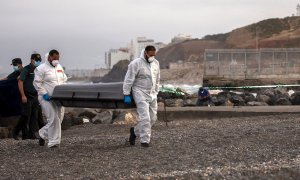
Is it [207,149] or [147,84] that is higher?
[147,84]

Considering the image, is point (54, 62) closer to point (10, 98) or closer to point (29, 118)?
point (29, 118)

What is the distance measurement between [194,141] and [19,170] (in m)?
3.44

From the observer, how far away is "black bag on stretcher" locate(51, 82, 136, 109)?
31.2ft

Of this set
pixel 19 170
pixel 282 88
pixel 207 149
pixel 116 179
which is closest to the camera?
pixel 116 179

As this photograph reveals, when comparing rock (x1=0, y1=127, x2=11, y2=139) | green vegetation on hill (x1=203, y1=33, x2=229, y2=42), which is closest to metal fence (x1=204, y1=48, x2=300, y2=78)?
rock (x1=0, y1=127, x2=11, y2=139)

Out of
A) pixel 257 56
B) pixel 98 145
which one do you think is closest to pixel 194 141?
pixel 98 145

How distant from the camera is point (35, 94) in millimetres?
11352

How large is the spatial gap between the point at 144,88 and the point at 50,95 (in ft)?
5.47

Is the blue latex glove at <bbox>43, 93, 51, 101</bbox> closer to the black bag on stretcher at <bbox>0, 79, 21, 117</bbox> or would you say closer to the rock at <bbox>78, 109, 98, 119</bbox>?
the black bag on stretcher at <bbox>0, 79, 21, 117</bbox>

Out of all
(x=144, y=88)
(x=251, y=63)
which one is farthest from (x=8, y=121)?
(x=251, y=63)

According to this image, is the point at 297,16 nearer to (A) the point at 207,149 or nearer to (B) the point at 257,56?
(B) the point at 257,56

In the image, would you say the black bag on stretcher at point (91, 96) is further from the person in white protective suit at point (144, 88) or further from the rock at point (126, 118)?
the rock at point (126, 118)

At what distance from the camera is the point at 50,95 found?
952 centimetres

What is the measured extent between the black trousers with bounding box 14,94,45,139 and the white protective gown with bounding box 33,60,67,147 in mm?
1715
